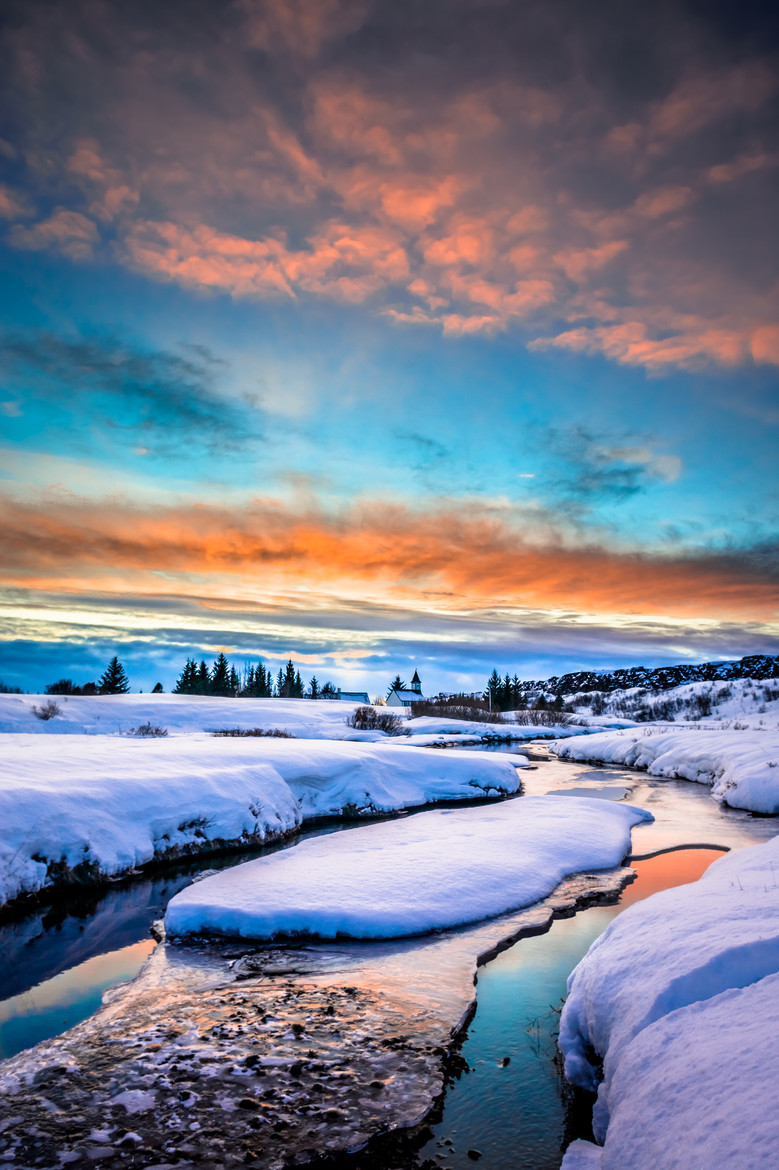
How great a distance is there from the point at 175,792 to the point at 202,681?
6585 centimetres

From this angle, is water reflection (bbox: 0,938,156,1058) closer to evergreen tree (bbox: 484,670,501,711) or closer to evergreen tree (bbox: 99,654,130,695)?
evergreen tree (bbox: 99,654,130,695)

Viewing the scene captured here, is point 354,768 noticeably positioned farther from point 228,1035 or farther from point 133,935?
point 228,1035

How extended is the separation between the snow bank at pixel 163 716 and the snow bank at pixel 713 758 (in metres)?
13.7

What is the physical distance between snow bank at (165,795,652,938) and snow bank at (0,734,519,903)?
212cm

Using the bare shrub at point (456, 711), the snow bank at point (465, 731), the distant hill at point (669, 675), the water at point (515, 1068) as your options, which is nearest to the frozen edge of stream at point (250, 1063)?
the water at point (515, 1068)

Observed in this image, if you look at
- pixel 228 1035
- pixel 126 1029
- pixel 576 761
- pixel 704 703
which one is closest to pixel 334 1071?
pixel 228 1035

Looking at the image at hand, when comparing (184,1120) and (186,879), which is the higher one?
(184,1120)

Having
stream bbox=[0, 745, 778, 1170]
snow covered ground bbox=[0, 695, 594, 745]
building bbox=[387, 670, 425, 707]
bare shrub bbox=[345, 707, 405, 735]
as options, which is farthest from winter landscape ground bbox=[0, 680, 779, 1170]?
building bbox=[387, 670, 425, 707]

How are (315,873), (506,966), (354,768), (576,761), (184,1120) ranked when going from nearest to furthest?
1. (184,1120)
2. (506,966)
3. (315,873)
4. (354,768)
5. (576,761)

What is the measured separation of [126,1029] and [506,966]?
3776 mm

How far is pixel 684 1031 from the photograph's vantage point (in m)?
3.41

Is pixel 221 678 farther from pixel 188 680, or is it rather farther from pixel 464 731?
pixel 464 731

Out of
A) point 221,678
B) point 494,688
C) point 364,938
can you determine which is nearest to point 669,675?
point 494,688

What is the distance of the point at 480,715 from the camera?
69500 mm
